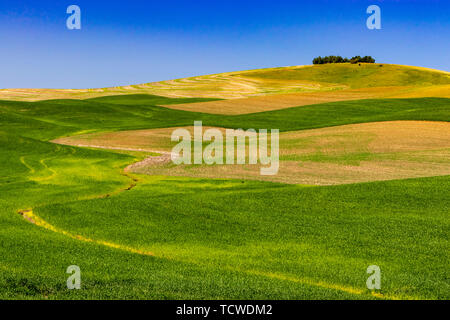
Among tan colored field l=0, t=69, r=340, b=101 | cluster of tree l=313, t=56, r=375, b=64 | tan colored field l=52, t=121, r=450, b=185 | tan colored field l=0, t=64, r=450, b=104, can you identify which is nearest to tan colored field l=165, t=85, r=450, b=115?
tan colored field l=0, t=64, r=450, b=104

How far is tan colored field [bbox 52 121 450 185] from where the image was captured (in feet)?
96.7

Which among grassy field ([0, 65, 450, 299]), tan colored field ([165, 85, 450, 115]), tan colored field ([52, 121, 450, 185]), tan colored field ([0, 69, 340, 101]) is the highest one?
tan colored field ([0, 69, 340, 101])

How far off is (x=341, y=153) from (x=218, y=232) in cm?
2160

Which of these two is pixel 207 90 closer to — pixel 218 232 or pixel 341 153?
pixel 341 153

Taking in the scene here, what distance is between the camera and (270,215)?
20.0 meters

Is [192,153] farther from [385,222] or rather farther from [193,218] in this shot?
[385,222]

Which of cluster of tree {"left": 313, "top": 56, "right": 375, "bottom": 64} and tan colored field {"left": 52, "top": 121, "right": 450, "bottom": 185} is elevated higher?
cluster of tree {"left": 313, "top": 56, "right": 375, "bottom": 64}

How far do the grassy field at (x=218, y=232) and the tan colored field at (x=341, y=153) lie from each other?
0.45 metres

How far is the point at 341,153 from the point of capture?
3688cm

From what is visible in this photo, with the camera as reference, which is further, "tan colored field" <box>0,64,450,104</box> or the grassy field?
"tan colored field" <box>0,64,450,104</box>

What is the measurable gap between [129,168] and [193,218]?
16.2 m

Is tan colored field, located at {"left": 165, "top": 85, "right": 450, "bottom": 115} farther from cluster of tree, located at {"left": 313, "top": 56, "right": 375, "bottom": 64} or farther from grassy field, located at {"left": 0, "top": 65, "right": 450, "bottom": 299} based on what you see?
cluster of tree, located at {"left": 313, "top": 56, "right": 375, "bottom": 64}

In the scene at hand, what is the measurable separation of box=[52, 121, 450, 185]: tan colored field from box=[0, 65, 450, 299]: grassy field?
45cm

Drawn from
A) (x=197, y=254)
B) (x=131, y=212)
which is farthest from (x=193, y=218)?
(x=197, y=254)
